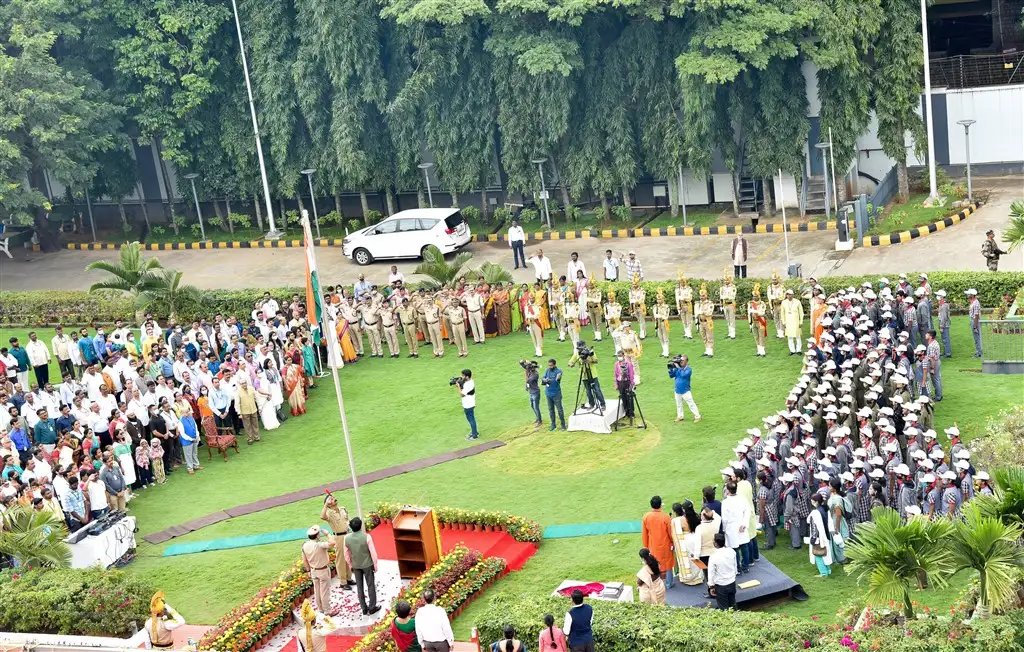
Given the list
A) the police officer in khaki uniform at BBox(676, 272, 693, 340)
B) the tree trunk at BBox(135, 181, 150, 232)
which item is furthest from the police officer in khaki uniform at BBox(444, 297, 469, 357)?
the tree trunk at BBox(135, 181, 150, 232)

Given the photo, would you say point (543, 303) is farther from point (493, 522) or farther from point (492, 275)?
point (493, 522)

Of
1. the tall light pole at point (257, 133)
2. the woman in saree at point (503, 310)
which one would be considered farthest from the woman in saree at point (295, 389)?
the tall light pole at point (257, 133)

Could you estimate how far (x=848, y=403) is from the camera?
61.1ft

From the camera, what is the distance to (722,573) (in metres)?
14.8

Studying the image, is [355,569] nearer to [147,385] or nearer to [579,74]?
[147,385]

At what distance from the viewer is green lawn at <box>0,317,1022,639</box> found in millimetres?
17391

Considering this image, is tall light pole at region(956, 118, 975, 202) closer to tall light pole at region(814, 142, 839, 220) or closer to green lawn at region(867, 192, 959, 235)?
green lawn at region(867, 192, 959, 235)

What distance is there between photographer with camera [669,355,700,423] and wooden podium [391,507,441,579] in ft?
18.2

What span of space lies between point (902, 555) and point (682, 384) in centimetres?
893

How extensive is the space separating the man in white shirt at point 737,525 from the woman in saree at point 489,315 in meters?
12.1

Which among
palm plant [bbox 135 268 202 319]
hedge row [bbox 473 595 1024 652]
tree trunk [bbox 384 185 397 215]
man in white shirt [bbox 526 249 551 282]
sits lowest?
hedge row [bbox 473 595 1024 652]

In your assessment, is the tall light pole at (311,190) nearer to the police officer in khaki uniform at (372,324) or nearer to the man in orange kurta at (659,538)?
the police officer in khaki uniform at (372,324)

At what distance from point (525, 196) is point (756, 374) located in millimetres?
15183

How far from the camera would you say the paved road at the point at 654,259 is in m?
29.1
